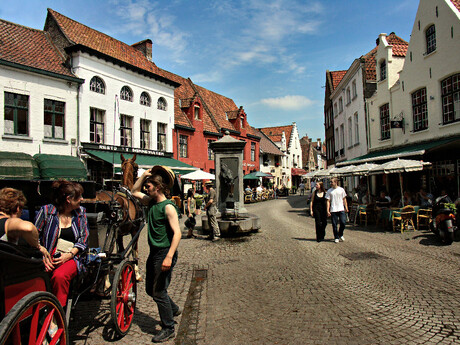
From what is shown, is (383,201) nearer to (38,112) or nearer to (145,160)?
(145,160)

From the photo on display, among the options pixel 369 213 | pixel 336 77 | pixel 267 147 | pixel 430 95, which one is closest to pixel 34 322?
pixel 369 213

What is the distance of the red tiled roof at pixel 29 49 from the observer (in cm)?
1523

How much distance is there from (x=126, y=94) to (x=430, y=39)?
1657 centimetres

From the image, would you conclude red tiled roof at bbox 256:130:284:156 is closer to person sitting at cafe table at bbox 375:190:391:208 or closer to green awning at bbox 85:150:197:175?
green awning at bbox 85:150:197:175

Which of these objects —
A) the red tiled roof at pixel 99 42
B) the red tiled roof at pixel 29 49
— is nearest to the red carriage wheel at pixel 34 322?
the red tiled roof at pixel 29 49

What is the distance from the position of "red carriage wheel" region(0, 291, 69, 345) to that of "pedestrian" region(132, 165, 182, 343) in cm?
108

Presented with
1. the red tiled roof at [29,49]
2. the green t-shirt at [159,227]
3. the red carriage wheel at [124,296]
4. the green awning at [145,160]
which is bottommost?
the red carriage wheel at [124,296]

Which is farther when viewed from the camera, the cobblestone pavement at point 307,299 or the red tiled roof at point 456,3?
the red tiled roof at point 456,3

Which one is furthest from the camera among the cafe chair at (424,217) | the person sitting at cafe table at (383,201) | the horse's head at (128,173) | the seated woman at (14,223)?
the person sitting at cafe table at (383,201)

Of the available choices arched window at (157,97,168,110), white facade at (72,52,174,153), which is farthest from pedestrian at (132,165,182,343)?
arched window at (157,97,168,110)

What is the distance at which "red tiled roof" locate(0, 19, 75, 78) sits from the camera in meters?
15.2

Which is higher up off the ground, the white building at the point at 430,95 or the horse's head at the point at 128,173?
the white building at the point at 430,95

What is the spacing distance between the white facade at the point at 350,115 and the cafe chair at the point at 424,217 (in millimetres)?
9832

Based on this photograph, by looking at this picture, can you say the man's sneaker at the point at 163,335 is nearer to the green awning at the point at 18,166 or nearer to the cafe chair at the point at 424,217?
the cafe chair at the point at 424,217
